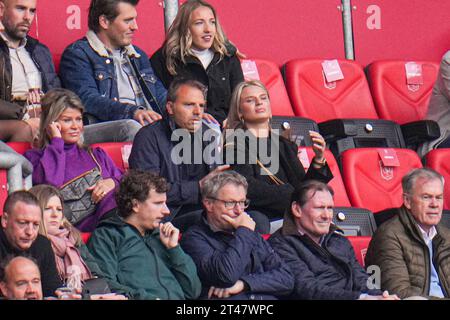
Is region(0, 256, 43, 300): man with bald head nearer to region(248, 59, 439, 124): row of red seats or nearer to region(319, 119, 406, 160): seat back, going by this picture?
region(319, 119, 406, 160): seat back

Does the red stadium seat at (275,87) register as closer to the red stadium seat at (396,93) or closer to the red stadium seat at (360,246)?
the red stadium seat at (396,93)

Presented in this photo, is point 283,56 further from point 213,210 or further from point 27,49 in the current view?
point 213,210

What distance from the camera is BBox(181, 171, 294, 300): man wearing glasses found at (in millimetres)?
5266

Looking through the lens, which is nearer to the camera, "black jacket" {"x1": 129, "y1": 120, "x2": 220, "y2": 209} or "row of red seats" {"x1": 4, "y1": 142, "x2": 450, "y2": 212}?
"black jacket" {"x1": 129, "y1": 120, "x2": 220, "y2": 209}

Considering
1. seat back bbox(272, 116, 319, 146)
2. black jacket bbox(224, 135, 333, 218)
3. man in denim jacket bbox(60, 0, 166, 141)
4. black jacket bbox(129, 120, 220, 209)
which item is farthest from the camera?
seat back bbox(272, 116, 319, 146)

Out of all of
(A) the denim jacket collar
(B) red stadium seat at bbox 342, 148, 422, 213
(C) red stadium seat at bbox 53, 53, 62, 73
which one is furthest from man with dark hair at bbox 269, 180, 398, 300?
(C) red stadium seat at bbox 53, 53, 62, 73

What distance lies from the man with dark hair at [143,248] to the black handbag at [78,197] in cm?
33

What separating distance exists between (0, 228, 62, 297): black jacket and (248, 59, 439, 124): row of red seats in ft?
8.47

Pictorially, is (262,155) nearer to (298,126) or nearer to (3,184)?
(298,126)

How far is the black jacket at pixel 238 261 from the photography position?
17.3 feet

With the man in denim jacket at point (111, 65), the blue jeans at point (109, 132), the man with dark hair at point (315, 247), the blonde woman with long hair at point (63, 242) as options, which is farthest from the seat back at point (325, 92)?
the blonde woman with long hair at point (63, 242)

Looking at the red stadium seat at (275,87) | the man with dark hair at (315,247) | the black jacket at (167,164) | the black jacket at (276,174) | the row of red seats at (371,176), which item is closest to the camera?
the man with dark hair at (315,247)

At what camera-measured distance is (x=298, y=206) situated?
565 cm

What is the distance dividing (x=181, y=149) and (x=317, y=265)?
816 millimetres
